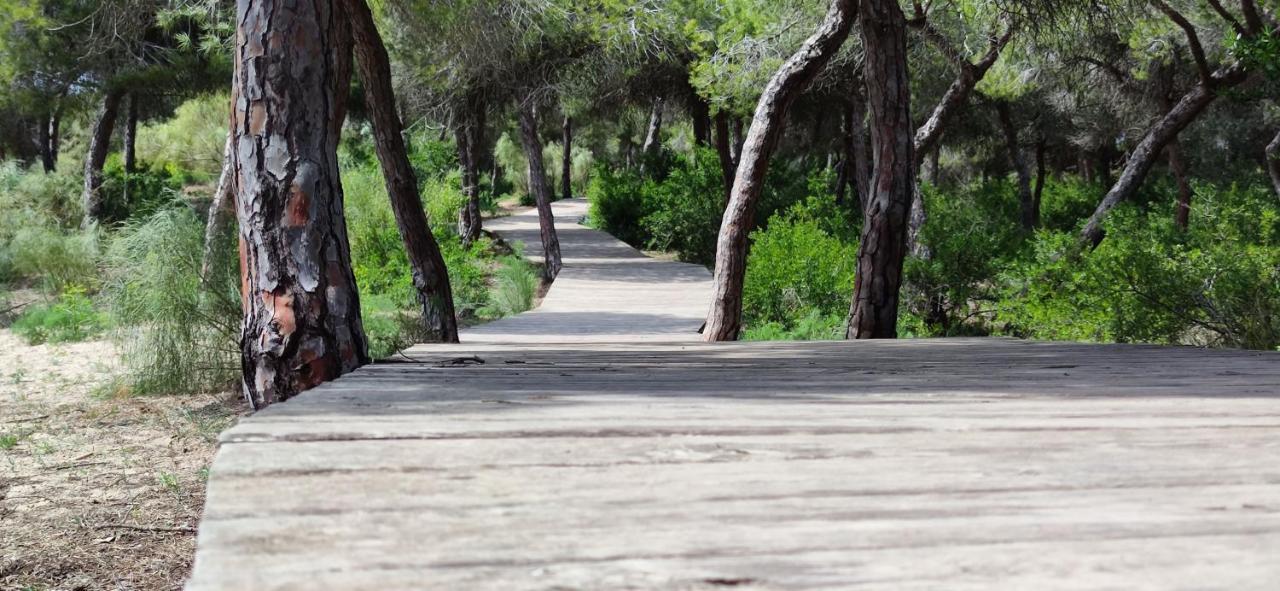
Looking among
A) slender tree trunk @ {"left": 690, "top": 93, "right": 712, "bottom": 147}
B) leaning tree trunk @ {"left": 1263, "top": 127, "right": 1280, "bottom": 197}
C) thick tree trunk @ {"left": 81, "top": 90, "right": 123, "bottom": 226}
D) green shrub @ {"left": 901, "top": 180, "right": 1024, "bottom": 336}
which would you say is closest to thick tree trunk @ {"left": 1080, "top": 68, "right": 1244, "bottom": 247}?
green shrub @ {"left": 901, "top": 180, "right": 1024, "bottom": 336}

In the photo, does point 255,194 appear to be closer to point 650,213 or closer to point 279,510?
point 279,510

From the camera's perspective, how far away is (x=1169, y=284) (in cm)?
991

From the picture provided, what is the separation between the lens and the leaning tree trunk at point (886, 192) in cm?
834

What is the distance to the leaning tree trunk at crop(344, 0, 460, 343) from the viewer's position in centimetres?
842

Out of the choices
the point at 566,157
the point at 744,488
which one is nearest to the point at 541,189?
the point at 744,488

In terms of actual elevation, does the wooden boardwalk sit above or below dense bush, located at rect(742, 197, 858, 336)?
above

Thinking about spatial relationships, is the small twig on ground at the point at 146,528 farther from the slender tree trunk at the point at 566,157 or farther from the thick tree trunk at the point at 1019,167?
the slender tree trunk at the point at 566,157

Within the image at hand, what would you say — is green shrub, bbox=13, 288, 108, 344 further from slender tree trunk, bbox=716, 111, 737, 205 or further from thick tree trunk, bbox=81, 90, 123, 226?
slender tree trunk, bbox=716, 111, 737, 205

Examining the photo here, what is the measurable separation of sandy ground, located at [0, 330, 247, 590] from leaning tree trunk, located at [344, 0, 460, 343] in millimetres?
1538

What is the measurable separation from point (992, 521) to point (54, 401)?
840cm

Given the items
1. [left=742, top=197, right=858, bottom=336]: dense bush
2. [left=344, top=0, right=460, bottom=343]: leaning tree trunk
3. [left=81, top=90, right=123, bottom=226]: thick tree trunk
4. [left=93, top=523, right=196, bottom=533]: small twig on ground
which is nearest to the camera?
[left=93, top=523, right=196, bottom=533]: small twig on ground

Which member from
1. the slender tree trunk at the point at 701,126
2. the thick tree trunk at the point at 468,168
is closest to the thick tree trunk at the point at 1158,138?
the thick tree trunk at the point at 468,168

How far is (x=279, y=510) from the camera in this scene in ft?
5.45

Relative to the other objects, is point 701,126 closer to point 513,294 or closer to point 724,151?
point 724,151
